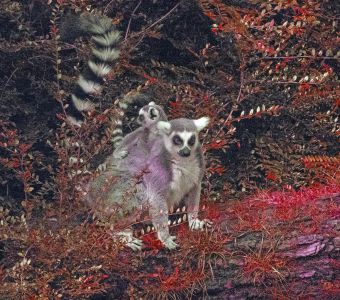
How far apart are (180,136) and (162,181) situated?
14.6 inches

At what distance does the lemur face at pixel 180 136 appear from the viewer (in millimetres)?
6105

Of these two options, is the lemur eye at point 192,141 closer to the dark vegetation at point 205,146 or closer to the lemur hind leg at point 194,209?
the lemur hind leg at point 194,209

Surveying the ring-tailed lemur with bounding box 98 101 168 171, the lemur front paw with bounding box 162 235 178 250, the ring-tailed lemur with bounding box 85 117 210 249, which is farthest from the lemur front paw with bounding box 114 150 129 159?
the lemur front paw with bounding box 162 235 178 250

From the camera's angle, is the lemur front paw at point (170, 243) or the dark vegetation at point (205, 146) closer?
the dark vegetation at point (205, 146)

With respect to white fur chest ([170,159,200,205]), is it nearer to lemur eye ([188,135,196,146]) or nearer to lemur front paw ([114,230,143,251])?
lemur eye ([188,135,196,146])

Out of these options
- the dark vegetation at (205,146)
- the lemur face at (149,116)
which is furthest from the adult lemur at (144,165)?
the lemur face at (149,116)

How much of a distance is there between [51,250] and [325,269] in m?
1.91

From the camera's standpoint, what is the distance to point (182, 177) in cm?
613

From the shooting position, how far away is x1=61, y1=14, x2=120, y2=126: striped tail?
6.27m

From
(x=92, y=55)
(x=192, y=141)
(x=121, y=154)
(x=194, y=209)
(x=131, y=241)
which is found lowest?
(x=194, y=209)

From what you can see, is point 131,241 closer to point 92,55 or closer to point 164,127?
point 164,127

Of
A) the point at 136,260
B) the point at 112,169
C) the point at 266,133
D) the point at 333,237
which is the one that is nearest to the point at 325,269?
the point at 333,237

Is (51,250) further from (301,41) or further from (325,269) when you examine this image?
(301,41)

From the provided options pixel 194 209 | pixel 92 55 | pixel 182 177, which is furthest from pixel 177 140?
pixel 92 55
